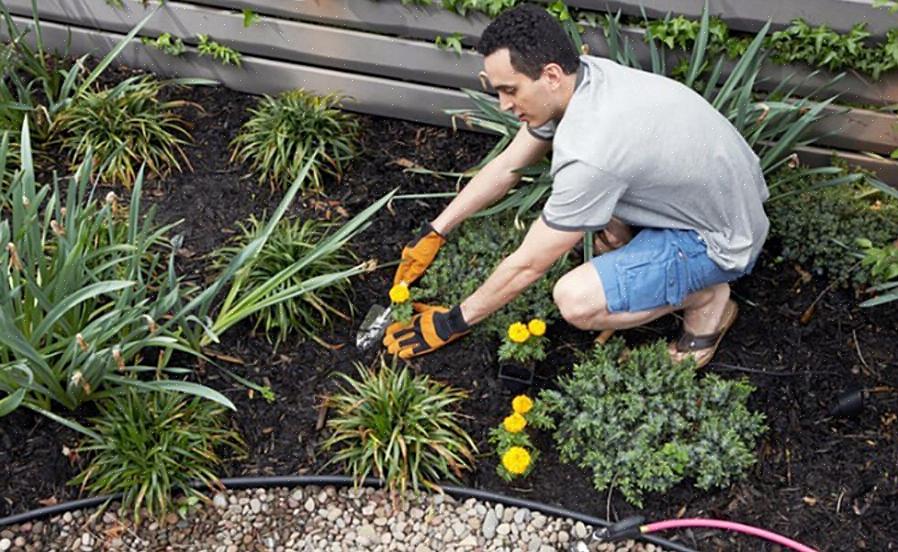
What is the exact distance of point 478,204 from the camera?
348 centimetres

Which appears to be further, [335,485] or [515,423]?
[335,485]

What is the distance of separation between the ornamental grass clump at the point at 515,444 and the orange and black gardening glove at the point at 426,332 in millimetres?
303

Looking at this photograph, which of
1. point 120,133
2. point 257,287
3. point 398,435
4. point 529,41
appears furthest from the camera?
point 120,133

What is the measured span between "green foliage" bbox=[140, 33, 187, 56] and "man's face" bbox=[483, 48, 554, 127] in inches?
69.5

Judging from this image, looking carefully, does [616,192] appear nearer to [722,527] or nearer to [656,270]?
[656,270]

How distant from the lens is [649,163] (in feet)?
9.20

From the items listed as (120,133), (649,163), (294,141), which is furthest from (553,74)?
(120,133)

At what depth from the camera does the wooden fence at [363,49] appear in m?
3.58

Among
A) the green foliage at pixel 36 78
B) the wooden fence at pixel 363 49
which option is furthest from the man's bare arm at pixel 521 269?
the green foliage at pixel 36 78

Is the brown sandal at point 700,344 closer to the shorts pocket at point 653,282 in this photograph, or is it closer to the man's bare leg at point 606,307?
the man's bare leg at point 606,307

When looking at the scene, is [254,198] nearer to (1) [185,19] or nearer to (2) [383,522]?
(1) [185,19]

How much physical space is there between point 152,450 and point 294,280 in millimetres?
720

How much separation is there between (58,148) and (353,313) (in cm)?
141

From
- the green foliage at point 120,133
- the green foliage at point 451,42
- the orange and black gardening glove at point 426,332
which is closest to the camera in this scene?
the orange and black gardening glove at point 426,332
